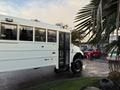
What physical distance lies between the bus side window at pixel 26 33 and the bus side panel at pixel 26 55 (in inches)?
8.9

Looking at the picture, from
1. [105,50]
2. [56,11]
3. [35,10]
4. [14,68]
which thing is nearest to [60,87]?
[14,68]

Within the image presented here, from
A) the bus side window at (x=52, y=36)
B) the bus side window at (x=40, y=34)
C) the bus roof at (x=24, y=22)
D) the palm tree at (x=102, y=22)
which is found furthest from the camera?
the bus side window at (x=52, y=36)

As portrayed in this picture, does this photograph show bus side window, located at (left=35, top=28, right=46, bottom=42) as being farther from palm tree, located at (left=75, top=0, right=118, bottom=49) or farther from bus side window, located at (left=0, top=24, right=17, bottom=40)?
palm tree, located at (left=75, top=0, right=118, bottom=49)

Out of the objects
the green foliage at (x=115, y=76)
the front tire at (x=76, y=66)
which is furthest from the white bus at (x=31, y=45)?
the green foliage at (x=115, y=76)

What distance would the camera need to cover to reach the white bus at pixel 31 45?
27.4ft

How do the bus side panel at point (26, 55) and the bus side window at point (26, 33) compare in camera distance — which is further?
the bus side window at point (26, 33)

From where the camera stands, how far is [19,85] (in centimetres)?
966

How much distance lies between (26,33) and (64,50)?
334cm

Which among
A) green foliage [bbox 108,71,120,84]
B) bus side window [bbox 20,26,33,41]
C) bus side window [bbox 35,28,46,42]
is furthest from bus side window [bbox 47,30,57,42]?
green foliage [bbox 108,71,120,84]

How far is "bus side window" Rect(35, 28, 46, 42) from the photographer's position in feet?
32.2

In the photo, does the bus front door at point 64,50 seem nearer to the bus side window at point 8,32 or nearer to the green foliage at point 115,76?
the bus side window at point 8,32

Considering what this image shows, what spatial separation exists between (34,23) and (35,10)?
9.35 m

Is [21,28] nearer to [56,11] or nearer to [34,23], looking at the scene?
[34,23]

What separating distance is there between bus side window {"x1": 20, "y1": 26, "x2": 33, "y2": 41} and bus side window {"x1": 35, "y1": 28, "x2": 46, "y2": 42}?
33 cm
